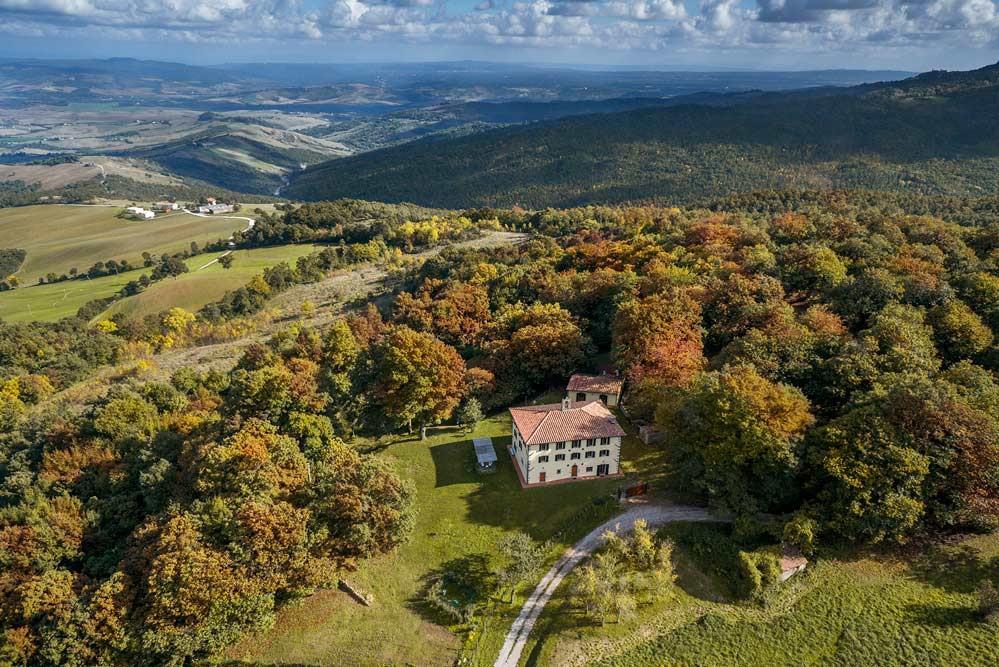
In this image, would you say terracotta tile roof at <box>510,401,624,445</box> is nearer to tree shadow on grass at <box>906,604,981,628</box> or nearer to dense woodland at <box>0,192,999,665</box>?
dense woodland at <box>0,192,999,665</box>

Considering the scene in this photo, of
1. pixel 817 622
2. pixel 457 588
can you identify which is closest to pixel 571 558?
pixel 457 588

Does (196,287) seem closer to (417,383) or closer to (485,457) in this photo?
(417,383)

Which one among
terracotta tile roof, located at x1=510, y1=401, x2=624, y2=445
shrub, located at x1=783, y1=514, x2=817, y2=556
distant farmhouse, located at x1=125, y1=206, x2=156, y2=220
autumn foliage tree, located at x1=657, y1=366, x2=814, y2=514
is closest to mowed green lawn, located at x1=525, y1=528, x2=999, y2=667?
shrub, located at x1=783, y1=514, x2=817, y2=556

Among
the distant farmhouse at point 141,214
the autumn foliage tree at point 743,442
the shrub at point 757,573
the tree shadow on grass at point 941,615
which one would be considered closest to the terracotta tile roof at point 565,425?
the autumn foliage tree at point 743,442

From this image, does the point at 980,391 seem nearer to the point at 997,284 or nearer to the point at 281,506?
the point at 997,284

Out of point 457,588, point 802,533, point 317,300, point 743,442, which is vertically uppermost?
point 743,442

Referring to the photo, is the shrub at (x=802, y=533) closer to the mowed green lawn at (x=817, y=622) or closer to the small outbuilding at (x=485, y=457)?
the mowed green lawn at (x=817, y=622)

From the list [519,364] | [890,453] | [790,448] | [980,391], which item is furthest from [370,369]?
[980,391]
